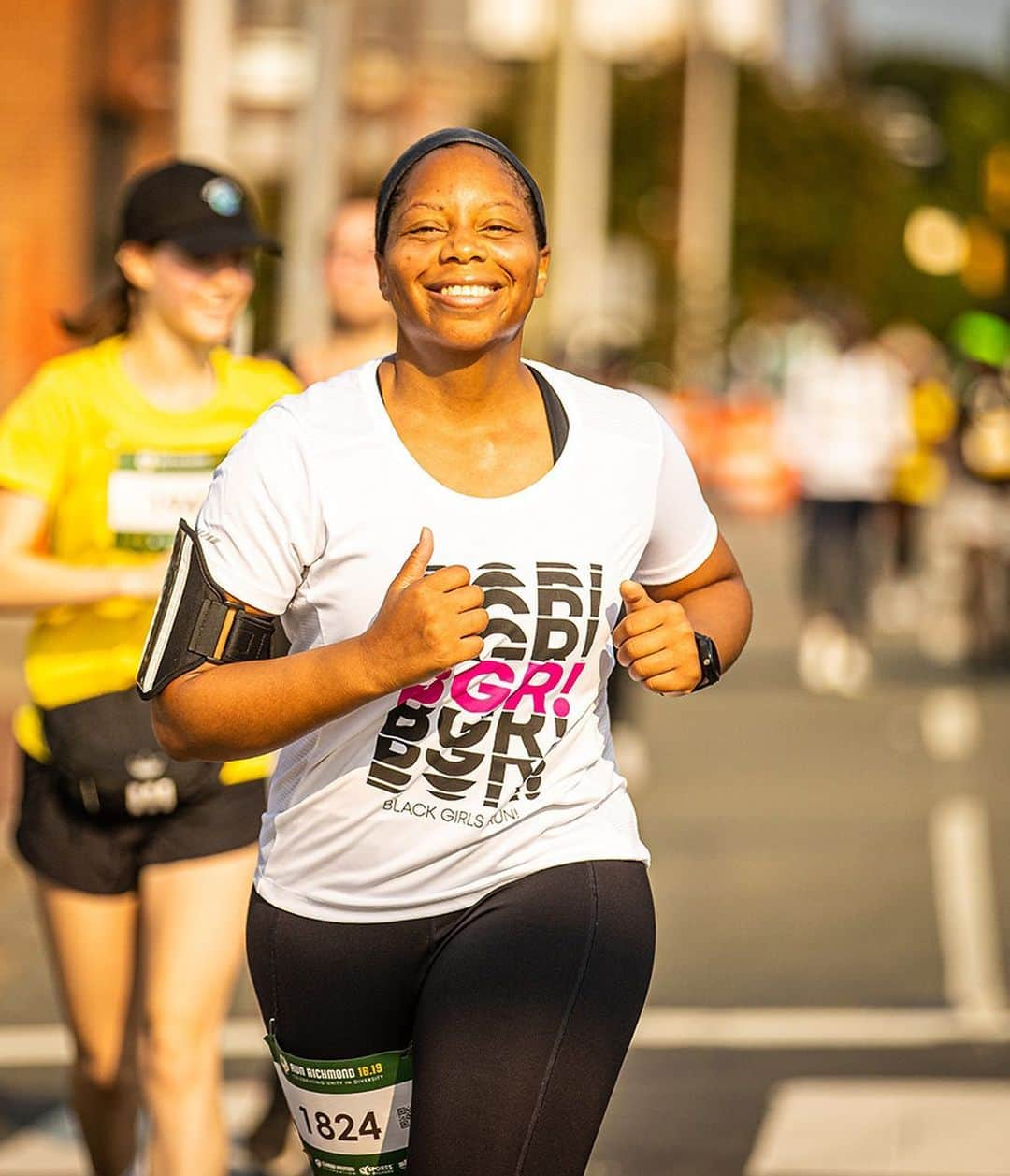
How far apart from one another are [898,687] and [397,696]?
1280 centimetres

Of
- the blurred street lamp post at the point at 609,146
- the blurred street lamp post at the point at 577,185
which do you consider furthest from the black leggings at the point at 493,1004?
the blurred street lamp post at the point at 609,146

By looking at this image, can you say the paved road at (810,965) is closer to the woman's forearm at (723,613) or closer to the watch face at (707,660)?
the woman's forearm at (723,613)

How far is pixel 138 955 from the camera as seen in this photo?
16.7 ft

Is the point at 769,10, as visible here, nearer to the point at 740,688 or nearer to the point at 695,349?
the point at 695,349

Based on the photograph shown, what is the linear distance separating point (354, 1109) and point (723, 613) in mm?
898

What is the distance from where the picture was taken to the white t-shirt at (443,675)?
137 inches

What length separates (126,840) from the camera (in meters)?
5.01

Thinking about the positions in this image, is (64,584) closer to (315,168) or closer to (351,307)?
(351,307)

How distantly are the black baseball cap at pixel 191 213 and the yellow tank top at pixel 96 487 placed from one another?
1.07 feet

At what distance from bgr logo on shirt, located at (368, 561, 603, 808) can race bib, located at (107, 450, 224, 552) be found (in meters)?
1.58

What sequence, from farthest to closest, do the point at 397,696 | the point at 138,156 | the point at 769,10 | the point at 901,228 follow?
the point at 769,10 → the point at 901,228 → the point at 138,156 → the point at 397,696

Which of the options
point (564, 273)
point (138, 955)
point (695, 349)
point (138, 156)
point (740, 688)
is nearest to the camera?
point (138, 955)

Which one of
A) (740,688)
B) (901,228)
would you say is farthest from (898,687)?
(901,228)

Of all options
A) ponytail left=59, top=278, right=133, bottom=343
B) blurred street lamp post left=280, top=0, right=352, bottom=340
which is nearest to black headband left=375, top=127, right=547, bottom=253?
ponytail left=59, top=278, right=133, bottom=343
